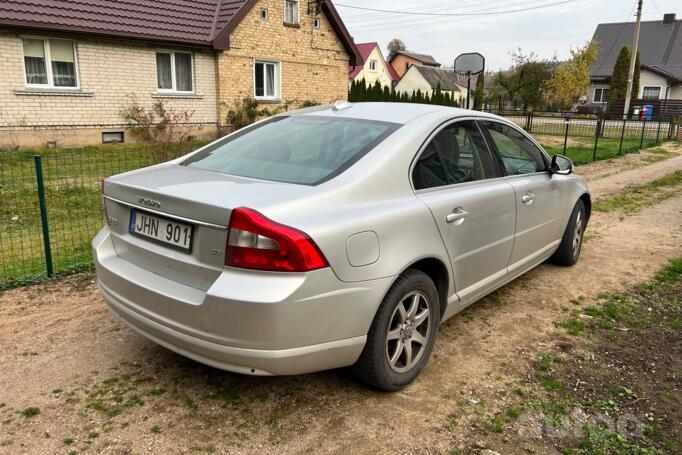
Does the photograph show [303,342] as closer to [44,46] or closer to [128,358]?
[128,358]

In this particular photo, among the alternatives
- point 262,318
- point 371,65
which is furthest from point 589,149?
point 371,65

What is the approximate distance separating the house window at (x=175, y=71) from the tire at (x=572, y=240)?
47.6 feet

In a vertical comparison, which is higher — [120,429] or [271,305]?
[271,305]

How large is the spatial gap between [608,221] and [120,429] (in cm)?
733

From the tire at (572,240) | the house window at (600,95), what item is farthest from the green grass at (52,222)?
the house window at (600,95)

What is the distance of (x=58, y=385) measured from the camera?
324cm

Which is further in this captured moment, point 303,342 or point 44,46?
point 44,46

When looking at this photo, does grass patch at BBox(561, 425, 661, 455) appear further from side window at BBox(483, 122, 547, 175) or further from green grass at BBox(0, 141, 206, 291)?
green grass at BBox(0, 141, 206, 291)

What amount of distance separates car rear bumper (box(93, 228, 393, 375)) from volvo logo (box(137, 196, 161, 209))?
14.7 inches

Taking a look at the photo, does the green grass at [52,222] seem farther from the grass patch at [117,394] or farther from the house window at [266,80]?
the house window at [266,80]

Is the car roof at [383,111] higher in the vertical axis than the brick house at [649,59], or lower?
lower

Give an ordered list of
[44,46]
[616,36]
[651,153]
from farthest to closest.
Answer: [616,36] < [651,153] < [44,46]

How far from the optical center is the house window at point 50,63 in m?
14.3

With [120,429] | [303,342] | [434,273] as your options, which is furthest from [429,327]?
[120,429]
